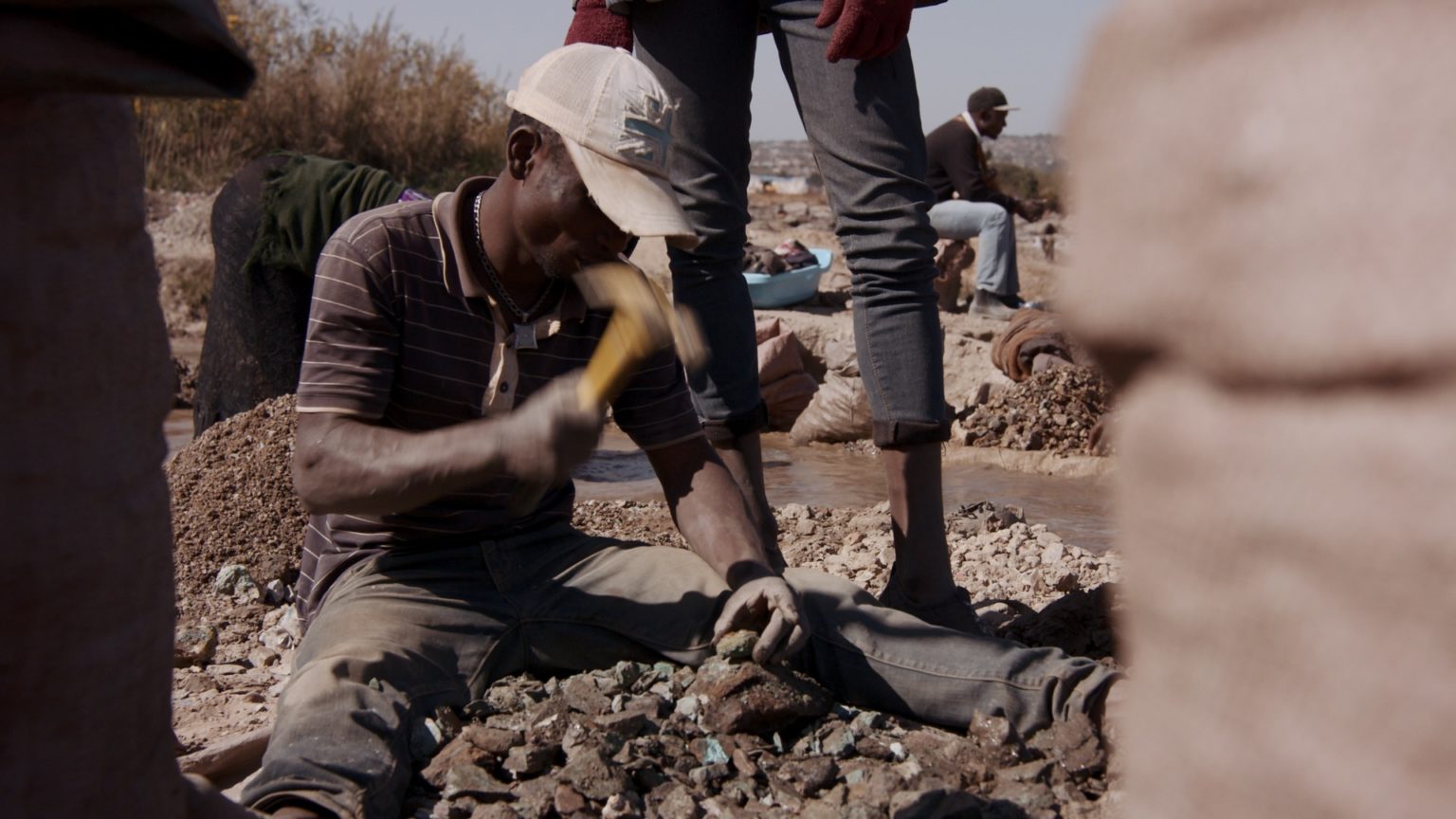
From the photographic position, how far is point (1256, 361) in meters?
0.75

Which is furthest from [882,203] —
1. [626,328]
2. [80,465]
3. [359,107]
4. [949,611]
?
[359,107]

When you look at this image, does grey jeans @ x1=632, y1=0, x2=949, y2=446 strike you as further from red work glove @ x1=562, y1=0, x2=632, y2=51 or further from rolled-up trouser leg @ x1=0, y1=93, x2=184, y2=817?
rolled-up trouser leg @ x1=0, y1=93, x2=184, y2=817

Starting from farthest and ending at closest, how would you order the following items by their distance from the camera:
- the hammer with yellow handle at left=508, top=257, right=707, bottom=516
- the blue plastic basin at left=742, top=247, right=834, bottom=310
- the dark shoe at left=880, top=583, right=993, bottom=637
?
the blue plastic basin at left=742, top=247, right=834, bottom=310 → the dark shoe at left=880, top=583, right=993, bottom=637 → the hammer with yellow handle at left=508, top=257, right=707, bottom=516

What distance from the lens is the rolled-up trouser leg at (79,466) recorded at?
1235 mm

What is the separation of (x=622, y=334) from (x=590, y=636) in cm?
72

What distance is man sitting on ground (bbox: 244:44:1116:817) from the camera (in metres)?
2.53

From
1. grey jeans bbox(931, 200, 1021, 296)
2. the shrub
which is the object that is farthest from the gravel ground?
the shrub

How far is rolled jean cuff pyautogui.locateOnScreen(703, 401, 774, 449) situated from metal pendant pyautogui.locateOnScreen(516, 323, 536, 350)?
604 millimetres

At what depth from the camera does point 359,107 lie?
16.8 metres

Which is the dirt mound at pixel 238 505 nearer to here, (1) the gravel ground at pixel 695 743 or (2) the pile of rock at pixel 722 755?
(1) the gravel ground at pixel 695 743

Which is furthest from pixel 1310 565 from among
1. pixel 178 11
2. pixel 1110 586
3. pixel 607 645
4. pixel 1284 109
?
pixel 1110 586

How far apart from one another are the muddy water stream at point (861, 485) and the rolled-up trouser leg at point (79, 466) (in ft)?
13.2

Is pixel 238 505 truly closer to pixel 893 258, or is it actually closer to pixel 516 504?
pixel 516 504

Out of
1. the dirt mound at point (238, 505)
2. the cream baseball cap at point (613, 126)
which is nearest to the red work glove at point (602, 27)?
the cream baseball cap at point (613, 126)
